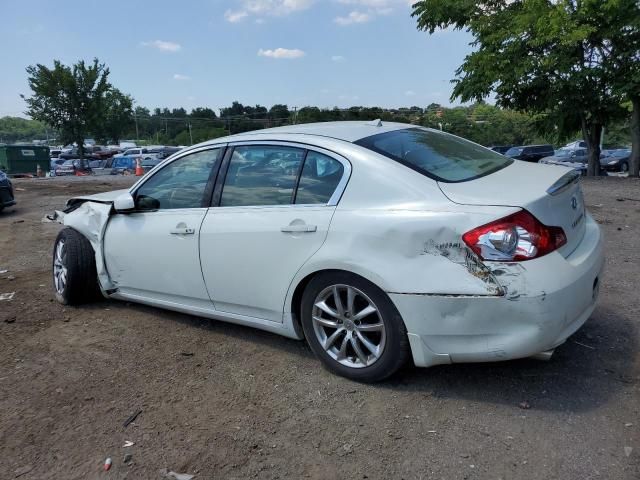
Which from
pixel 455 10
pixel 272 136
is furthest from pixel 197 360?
pixel 455 10

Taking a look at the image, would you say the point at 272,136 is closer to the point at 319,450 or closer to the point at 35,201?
the point at 319,450

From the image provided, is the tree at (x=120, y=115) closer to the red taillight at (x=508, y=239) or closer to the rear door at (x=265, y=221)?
the rear door at (x=265, y=221)

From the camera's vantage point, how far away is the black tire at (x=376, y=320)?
2.97 m

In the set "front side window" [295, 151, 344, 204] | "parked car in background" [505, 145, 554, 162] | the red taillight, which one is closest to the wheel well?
"front side window" [295, 151, 344, 204]

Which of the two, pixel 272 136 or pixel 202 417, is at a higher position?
pixel 272 136

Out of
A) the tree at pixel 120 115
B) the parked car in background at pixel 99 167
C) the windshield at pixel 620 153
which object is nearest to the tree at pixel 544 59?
the windshield at pixel 620 153

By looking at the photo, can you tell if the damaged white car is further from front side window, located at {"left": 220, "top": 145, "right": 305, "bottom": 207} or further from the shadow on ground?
the shadow on ground

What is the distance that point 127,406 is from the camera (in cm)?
311

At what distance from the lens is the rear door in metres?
3.28

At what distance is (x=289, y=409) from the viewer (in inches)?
119

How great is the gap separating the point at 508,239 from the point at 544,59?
16836mm

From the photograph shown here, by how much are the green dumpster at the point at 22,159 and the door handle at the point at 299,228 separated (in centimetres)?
3182

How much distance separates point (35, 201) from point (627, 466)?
14046mm

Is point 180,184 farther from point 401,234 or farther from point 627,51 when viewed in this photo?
point 627,51
